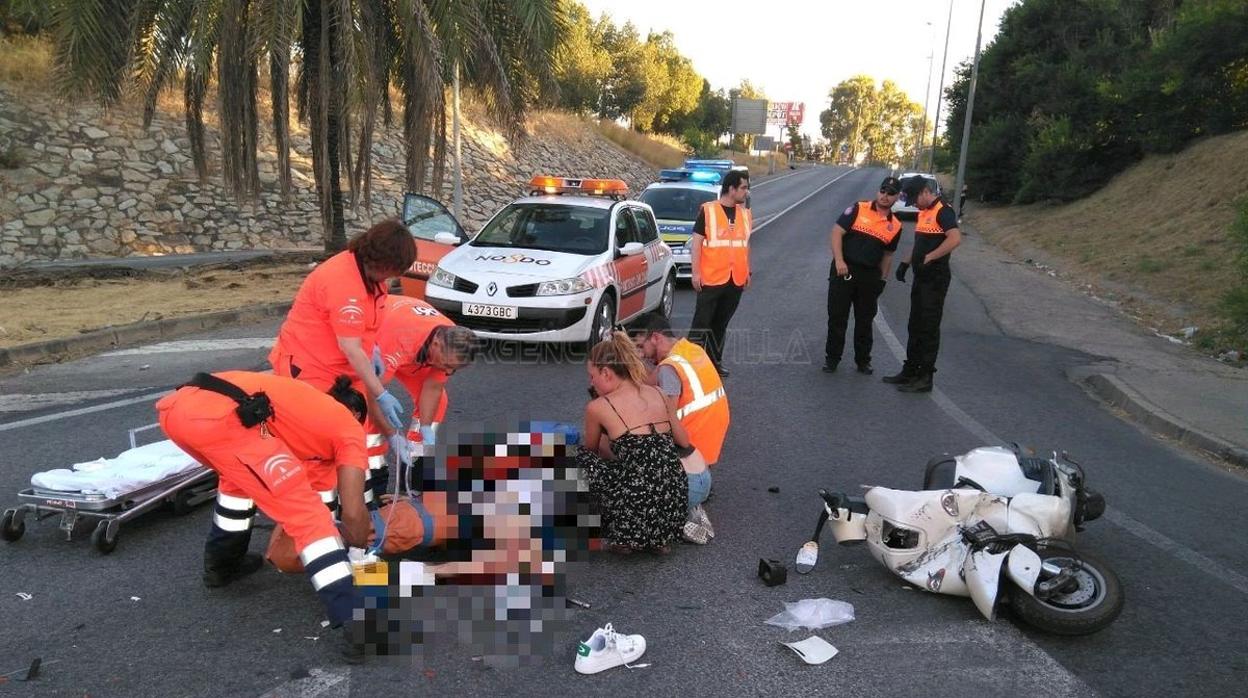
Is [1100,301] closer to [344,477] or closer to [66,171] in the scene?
[344,477]

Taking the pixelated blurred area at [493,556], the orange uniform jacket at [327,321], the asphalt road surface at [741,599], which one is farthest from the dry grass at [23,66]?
the pixelated blurred area at [493,556]

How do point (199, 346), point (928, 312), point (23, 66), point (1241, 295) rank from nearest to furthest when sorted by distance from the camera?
1. point (928, 312)
2. point (199, 346)
3. point (1241, 295)
4. point (23, 66)

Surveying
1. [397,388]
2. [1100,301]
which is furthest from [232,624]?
[1100,301]

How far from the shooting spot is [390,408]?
400 centimetres

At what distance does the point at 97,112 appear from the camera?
63.2 feet

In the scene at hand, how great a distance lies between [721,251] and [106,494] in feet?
16.5

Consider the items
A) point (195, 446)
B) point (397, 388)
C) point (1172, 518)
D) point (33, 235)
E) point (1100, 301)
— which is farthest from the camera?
point (33, 235)

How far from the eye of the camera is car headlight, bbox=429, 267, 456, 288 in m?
8.19

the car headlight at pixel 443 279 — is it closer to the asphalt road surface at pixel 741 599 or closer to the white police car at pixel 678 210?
the asphalt road surface at pixel 741 599

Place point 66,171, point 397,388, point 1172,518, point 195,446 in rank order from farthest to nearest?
point 66,171 → point 397,388 → point 1172,518 → point 195,446

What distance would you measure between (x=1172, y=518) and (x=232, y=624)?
5.02 metres

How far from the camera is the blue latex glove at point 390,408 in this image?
399 cm

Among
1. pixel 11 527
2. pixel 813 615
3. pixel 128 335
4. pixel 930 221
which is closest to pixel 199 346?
pixel 128 335

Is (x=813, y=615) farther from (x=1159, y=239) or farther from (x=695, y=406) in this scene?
(x=1159, y=239)
